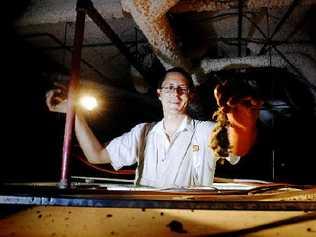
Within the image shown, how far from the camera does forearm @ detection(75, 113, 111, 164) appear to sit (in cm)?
340

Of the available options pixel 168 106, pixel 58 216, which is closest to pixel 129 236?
pixel 58 216

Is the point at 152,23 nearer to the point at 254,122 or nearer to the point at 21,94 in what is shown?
the point at 254,122

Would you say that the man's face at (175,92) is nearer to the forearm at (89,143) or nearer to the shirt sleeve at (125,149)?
the shirt sleeve at (125,149)

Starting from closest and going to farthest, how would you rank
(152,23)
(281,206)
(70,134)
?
1. (281,206)
2. (70,134)
3. (152,23)

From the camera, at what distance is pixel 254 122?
2.61 meters

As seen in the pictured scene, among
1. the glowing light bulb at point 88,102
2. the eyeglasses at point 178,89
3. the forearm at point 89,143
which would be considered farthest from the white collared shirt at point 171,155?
the glowing light bulb at point 88,102

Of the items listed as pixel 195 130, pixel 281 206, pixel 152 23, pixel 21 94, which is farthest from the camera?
pixel 21 94

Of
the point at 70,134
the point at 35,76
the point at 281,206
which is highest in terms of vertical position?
the point at 35,76

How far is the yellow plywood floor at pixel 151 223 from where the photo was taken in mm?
1588

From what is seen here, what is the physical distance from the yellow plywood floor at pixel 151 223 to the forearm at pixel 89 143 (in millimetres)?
1507

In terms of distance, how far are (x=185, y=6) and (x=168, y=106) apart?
1.19 m

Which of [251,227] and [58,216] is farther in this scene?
[58,216]

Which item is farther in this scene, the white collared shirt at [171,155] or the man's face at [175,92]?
the man's face at [175,92]

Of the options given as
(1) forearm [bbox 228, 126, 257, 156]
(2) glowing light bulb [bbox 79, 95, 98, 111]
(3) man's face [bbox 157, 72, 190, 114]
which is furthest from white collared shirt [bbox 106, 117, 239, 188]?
(2) glowing light bulb [bbox 79, 95, 98, 111]
